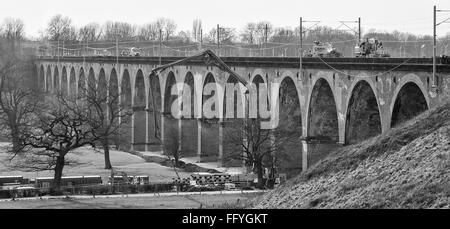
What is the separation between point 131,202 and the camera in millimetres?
35188

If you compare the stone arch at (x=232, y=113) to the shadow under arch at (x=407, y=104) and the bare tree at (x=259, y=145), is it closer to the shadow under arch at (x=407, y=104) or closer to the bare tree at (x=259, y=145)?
the bare tree at (x=259, y=145)

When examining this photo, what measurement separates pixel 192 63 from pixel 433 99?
2904 centimetres

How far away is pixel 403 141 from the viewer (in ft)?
66.2

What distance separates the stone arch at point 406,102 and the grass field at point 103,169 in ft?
56.0

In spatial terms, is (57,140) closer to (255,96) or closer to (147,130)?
(255,96)

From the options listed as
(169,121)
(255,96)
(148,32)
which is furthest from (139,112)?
(148,32)

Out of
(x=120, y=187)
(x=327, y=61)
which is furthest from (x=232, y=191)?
(x=327, y=61)

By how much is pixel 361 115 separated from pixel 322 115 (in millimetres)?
4144

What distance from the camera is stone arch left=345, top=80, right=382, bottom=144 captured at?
37344 millimetres

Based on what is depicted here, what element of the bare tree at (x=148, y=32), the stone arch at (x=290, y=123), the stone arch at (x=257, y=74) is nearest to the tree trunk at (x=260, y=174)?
the stone arch at (x=290, y=123)

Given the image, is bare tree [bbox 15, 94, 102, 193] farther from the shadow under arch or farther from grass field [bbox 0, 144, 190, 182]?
the shadow under arch

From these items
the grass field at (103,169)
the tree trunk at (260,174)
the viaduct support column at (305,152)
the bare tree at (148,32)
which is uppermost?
the bare tree at (148,32)

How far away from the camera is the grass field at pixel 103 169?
48941mm
